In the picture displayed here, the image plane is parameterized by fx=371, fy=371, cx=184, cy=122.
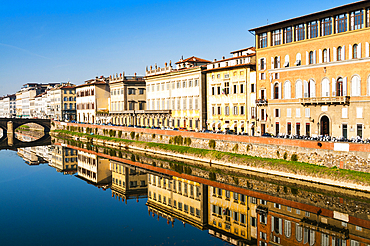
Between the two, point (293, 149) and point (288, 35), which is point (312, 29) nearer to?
point (288, 35)

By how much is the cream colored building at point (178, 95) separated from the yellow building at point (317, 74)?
13.4m

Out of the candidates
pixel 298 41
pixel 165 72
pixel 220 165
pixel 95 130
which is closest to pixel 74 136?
pixel 95 130

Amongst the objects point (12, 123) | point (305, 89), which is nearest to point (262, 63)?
point (305, 89)

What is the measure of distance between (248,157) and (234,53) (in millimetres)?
21826

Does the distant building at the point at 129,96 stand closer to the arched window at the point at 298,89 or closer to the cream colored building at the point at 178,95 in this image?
the cream colored building at the point at 178,95

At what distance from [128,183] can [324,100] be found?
22306 millimetres

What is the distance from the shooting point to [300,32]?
42.2m

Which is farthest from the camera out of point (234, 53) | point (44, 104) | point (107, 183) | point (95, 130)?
point (44, 104)

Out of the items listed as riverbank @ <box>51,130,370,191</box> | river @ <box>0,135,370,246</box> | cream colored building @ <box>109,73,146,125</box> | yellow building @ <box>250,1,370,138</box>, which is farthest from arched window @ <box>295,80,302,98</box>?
cream colored building @ <box>109,73,146,125</box>

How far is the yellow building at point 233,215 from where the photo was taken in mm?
23784

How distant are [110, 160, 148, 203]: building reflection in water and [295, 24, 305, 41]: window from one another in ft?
76.2

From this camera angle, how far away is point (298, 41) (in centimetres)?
4241

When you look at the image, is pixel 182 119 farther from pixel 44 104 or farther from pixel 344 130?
pixel 44 104

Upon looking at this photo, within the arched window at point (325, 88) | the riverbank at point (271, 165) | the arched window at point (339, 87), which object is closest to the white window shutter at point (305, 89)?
the arched window at point (325, 88)
